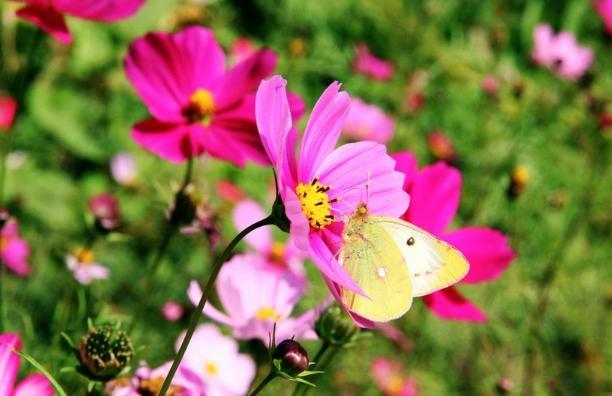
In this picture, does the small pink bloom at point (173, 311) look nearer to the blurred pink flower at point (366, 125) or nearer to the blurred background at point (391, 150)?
the blurred background at point (391, 150)

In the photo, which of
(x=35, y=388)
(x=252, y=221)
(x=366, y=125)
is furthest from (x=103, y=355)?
(x=366, y=125)

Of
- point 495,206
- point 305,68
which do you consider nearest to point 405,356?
point 495,206

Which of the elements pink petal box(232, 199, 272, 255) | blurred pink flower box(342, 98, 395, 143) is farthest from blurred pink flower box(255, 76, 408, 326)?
blurred pink flower box(342, 98, 395, 143)

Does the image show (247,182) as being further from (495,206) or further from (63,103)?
(495,206)

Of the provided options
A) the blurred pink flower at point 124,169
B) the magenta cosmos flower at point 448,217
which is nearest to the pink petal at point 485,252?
the magenta cosmos flower at point 448,217

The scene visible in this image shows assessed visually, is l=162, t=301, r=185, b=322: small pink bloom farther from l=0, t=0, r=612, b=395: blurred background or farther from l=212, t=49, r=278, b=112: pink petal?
l=212, t=49, r=278, b=112: pink petal

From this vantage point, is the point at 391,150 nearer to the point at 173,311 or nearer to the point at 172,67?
the point at 173,311
